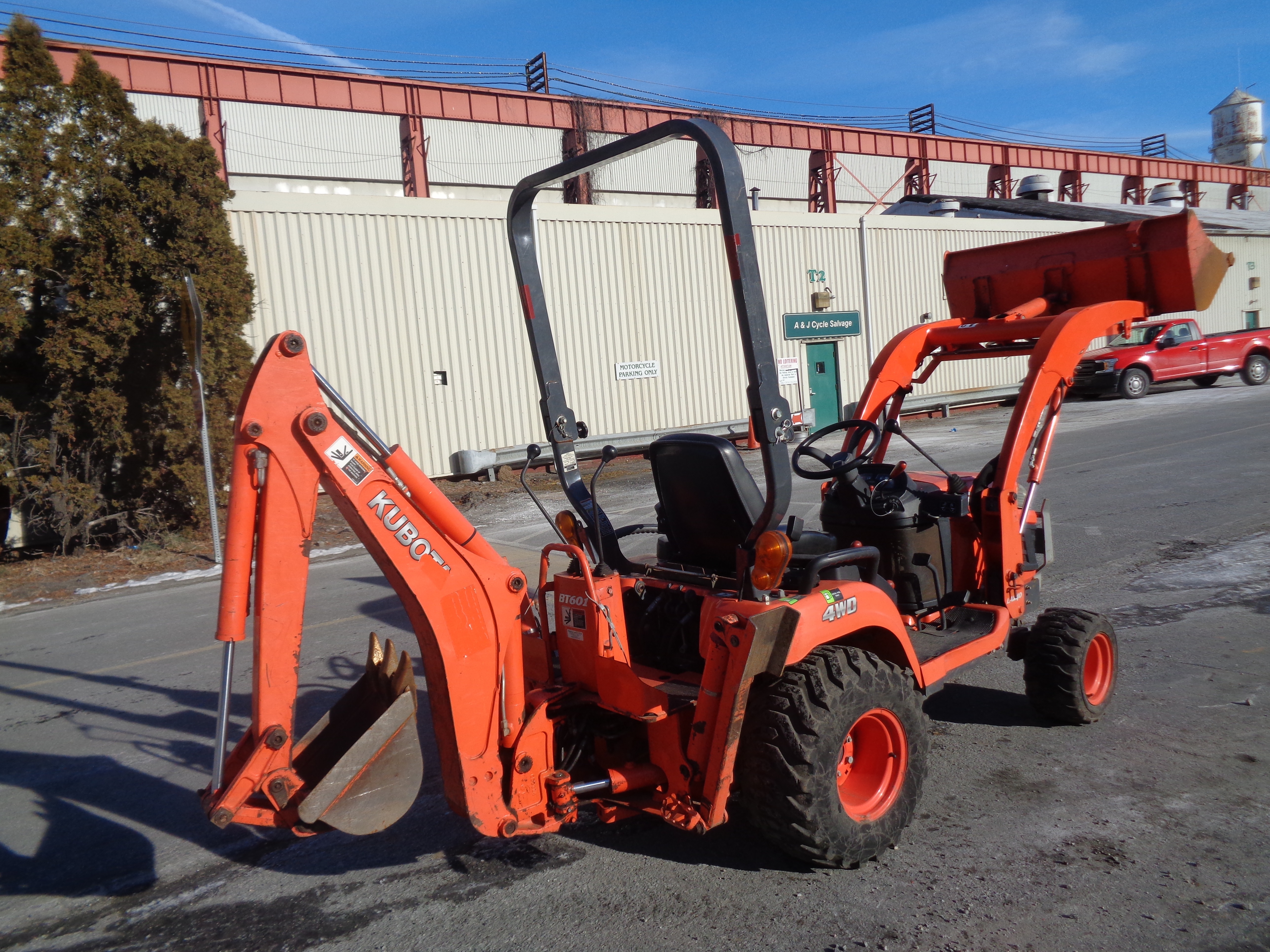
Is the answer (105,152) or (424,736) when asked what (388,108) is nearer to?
(105,152)

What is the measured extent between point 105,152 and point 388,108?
14.4 metres

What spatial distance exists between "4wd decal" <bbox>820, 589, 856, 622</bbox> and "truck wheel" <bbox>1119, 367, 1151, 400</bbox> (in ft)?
72.5

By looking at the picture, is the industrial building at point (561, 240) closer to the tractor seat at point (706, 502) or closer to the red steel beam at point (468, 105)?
the red steel beam at point (468, 105)

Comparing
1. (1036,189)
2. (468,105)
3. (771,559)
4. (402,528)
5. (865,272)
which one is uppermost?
(468,105)

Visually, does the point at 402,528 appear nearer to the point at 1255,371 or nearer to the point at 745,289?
the point at 745,289

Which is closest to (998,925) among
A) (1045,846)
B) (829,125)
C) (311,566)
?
(1045,846)

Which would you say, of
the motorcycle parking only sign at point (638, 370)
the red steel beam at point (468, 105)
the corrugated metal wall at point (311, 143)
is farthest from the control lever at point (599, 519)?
the corrugated metal wall at point (311, 143)

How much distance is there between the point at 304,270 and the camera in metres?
14.8

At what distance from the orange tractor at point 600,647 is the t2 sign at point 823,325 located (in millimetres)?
16634

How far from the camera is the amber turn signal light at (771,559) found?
3.26 m

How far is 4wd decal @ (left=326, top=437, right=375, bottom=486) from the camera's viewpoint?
3.01 m

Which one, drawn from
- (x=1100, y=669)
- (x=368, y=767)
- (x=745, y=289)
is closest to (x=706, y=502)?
(x=745, y=289)

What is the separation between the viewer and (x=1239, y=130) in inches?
2064

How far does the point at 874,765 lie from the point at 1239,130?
62150 mm
